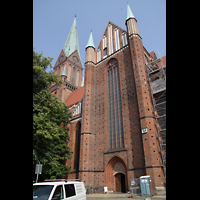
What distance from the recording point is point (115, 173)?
16766 mm

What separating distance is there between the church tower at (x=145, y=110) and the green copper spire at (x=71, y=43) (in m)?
29.9

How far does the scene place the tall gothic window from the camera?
17.8m

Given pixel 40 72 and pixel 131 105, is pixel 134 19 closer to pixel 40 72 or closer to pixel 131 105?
pixel 131 105

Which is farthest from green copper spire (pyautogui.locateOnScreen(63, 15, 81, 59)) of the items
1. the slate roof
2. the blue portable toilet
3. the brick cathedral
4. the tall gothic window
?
the blue portable toilet

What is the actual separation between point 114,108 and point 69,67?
91.0ft

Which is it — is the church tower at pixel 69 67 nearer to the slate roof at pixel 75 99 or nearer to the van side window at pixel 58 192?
the slate roof at pixel 75 99

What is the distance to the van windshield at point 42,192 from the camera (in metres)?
4.00

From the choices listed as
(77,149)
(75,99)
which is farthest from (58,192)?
(75,99)

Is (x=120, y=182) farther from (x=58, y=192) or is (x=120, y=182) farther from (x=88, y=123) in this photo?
(x=58, y=192)

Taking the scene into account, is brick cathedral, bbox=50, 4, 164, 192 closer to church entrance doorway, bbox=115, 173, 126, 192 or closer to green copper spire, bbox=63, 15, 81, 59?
church entrance doorway, bbox=115, 173, 126, 192

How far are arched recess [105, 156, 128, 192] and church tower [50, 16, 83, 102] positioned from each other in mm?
22232

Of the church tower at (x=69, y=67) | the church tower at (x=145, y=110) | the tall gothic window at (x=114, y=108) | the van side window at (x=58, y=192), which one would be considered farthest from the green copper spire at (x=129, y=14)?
the van side window at (x=58, y=192)
